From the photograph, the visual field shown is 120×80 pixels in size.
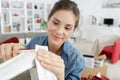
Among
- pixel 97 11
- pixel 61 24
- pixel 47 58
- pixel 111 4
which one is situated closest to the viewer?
pixel 47 58

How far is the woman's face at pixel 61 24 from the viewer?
0.67 m

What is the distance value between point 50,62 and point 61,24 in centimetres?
23

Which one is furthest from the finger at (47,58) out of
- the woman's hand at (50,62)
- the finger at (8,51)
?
the finger at (8,51)

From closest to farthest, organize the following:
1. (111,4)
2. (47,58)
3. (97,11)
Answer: (47,58) < (111,4) < (97,11)

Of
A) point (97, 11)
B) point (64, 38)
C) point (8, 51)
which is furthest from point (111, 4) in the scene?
point (8, 51)

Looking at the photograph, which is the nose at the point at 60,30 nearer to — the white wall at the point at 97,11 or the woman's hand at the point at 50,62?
the woman's hand at the point at 50,62

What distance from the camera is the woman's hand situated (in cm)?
47

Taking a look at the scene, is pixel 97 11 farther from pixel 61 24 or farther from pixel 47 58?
pixel 47 58

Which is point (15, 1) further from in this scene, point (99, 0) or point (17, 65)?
point (17, 65)

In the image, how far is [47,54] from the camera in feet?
1.61

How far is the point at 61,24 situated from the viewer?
2.20 ft

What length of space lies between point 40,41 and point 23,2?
3.08 metres

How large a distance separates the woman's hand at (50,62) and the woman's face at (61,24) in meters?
0.20

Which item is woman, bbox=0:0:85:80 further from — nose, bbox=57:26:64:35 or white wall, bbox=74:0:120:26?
white wall, bbox=74:0:120:26
